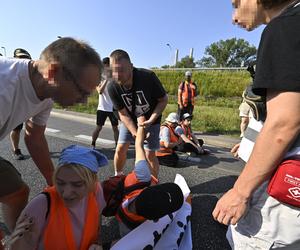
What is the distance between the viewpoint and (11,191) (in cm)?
178

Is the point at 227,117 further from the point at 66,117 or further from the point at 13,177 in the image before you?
the point at 13,177

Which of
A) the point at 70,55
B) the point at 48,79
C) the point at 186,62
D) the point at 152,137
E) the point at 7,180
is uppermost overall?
the point at 70,55

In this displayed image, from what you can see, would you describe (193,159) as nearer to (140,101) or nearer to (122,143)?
(122,143)

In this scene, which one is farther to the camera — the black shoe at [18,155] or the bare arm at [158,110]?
the black shoe at [18,155]

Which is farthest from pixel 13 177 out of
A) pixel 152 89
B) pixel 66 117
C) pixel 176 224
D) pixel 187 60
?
pixel 187 60

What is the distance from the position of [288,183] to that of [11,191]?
1560mm

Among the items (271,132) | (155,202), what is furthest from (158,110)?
(271,132)

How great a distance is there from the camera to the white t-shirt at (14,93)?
138 centimetres

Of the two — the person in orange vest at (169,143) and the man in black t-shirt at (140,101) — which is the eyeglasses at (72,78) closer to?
the man in black t-shirt at (140,101)

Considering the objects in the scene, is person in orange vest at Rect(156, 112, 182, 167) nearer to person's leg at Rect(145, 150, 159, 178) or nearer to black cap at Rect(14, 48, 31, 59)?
person's leg at Rect(145, 150, 159, 178)

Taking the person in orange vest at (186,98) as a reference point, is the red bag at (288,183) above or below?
above

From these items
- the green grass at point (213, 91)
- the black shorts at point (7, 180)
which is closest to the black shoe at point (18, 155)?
the black shorts at point (7, 180)

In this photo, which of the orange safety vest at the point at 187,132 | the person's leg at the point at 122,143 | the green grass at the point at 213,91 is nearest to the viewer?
the person's leg at the point at 122,143

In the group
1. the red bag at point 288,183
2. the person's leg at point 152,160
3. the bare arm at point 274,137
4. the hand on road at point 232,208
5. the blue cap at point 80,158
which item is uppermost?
the bare arm at point 274,137
